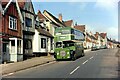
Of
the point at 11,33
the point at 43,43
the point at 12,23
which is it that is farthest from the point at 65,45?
the point at 43,43

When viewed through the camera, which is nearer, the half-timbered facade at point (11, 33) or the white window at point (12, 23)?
the half-timbered facade at point (11, 33)

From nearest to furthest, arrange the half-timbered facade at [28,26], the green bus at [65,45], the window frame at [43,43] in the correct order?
the green bus at [65,45]
the half-timbered facade at [28,26]
the window frame at [43,43]

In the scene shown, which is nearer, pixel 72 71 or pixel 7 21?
pixel 72 71

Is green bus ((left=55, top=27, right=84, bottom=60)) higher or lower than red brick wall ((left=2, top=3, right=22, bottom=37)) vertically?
lower

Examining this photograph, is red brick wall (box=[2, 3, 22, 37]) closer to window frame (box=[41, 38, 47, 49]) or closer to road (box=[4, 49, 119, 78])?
road (box=[4, 49, 119, 78])

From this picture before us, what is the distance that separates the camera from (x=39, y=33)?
44781 millimetres

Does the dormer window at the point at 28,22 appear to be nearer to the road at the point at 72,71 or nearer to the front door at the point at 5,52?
the front door at the point at 5,52

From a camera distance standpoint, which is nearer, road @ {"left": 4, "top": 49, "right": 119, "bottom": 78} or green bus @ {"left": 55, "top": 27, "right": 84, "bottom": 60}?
road @ {"left": 4, "top": 49, "right": 119, "bottom": 78}

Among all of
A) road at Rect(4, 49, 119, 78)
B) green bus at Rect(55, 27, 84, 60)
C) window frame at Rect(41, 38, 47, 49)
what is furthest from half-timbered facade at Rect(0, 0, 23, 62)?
window frame at Rect(41, 38, 47, 49)

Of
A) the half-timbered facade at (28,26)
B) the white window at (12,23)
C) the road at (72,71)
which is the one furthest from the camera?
the half-timbered facade at (28,26)

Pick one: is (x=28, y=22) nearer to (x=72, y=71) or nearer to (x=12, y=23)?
(x=12, y=23)

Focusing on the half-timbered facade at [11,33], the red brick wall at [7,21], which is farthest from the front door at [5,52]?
the red brick wall at [7,21]

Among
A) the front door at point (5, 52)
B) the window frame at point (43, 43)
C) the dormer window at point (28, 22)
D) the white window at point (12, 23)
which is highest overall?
the dormer window at point (28, 22)

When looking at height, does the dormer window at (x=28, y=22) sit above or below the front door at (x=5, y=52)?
above
